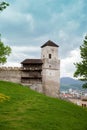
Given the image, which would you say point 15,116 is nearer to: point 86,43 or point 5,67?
point 86,43

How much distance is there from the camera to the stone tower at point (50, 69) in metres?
103

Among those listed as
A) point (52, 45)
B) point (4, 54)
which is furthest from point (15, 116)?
point (52, 45)

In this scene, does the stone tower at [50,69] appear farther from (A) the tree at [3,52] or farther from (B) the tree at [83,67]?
(B) the tree at [83,67]

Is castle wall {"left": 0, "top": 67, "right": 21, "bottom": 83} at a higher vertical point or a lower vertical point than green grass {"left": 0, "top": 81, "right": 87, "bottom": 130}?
higher

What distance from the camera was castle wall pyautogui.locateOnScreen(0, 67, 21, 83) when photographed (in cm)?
10138

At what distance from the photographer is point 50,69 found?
104500 millimetres

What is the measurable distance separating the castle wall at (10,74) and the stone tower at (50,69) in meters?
7.24

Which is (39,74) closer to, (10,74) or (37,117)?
(10,74)

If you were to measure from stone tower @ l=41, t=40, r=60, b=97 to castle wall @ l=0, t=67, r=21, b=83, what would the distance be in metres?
7.24

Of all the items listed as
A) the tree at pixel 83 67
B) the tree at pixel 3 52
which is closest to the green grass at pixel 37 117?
the tree at pixel 83 67

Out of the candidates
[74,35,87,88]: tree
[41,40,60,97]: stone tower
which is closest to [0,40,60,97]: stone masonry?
[41,40,60,97]: stone tower

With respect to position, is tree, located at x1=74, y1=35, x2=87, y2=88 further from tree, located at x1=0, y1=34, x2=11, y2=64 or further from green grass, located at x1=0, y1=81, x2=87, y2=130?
tree, located at x1=0, y1=34, x2=11, y2=64

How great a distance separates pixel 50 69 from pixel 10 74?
11.7 metres

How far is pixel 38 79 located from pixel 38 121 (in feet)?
198
